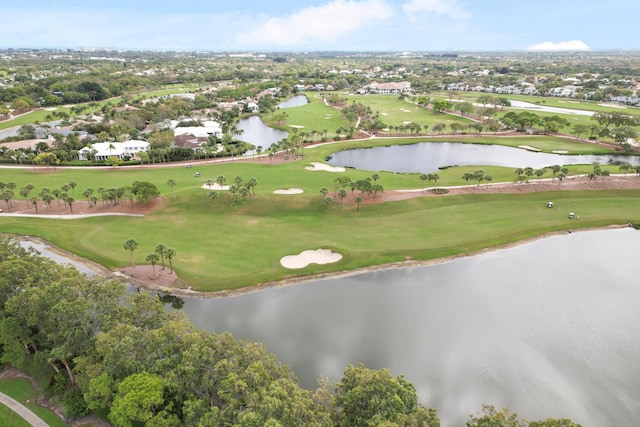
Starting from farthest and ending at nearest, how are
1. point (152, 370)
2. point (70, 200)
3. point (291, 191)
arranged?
point (291, 191), point (70, 200), point (152, 370)

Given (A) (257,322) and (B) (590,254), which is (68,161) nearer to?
(A) (257,322)

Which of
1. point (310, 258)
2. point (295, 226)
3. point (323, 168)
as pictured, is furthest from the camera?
point (323, 168)

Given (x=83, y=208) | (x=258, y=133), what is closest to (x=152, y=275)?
(x=83, y=208)

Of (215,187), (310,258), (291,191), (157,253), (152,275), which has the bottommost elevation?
(152,275)

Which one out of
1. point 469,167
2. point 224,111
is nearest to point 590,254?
point 469,167

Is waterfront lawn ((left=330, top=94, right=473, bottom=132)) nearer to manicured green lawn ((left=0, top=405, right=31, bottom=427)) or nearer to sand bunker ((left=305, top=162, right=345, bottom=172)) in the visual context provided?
sand bunker ((left=305, top=162, right=345, bottom=172))

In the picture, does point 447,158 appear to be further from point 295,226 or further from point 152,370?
point 152,370
